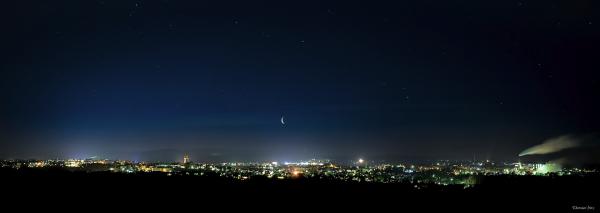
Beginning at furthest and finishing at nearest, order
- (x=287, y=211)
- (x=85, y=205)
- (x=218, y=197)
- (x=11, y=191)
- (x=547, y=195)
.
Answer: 1. (x=547, y=195)
2. (x=218, y=197)
3. (x=11, y=191)
4. (x=287, y=211)
5. (x=85, y=205)

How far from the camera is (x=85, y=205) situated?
2789 centimetres

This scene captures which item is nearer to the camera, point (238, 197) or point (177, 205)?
point (177, 205)

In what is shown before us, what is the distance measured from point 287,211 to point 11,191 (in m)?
15.7

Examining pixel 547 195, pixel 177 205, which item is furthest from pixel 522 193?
pixel 177 205

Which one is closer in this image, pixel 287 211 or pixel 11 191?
pixel 287 211

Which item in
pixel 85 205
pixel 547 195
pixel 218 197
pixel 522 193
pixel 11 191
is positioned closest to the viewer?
pixel 85 205

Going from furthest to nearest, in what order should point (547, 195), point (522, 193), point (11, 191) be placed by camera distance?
point (522, 193) → point (547, 195) → point (11, 191)

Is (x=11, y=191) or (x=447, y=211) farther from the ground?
(x=11, y=191)

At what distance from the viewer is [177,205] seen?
100 feet

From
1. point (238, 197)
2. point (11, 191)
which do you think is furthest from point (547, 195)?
point (11, 191)

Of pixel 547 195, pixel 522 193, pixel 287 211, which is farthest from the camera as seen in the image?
pixel 522 193

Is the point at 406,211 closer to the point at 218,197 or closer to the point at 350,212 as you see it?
the point at 350,212

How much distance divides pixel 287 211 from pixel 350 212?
321cm

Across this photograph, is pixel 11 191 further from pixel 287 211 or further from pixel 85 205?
pixel 287 211
